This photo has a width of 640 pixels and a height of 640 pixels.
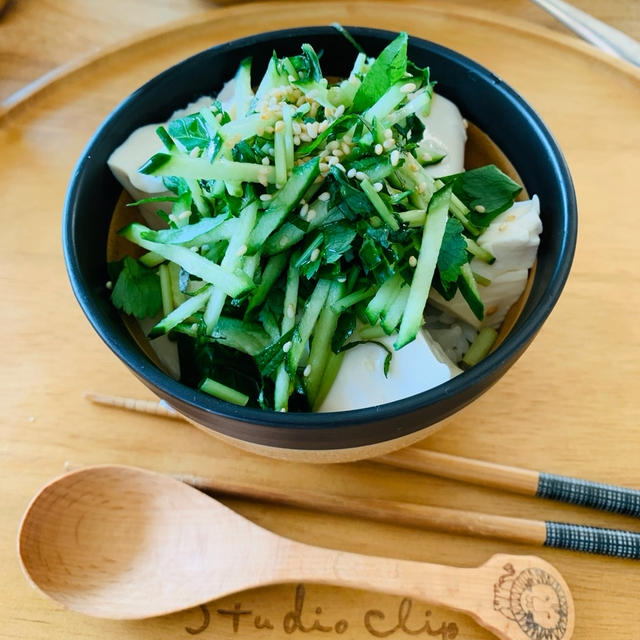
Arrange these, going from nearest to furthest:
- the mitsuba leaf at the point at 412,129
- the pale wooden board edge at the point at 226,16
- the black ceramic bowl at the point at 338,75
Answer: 1. the black ceramic bowl at the point at 338,75
2. the mitsuba leaf at the point at 412,129
3. the pale wooden board edge at the point at 226,16

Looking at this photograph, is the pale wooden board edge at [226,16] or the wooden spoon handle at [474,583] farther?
the pale wooden board edge at [226,16]

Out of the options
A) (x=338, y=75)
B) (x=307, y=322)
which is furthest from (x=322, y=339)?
(x=338, y=75)

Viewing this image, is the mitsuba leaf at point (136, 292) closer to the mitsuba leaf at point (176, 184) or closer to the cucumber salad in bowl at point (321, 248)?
the cucumber salad in bowl at point (321, 248)

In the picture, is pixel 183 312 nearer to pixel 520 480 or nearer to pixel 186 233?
pixel 186 233

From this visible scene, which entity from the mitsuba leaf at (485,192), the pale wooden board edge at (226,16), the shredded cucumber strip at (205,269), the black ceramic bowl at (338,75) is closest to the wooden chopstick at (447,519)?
the black ceramic bowl at (338,75)

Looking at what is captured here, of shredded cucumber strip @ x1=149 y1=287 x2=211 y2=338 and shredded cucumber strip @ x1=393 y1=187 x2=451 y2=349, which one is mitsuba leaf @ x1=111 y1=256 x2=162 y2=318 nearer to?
shredded cucumber strip @ x1=149 y1=287 x2=211 y2=338

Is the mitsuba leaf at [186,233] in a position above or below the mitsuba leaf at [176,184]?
below

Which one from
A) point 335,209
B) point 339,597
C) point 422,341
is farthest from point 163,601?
point 335,209
